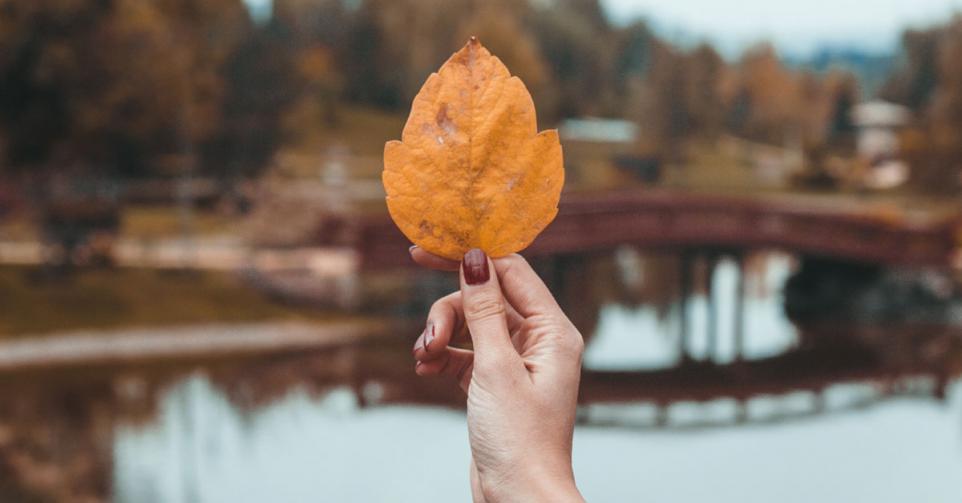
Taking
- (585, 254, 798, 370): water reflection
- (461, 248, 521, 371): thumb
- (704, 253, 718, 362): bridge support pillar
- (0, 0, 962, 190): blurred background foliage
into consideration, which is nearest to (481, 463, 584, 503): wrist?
(461, 248, 521, 371): thumb

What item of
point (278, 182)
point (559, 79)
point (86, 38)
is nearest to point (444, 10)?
point (559, 79)

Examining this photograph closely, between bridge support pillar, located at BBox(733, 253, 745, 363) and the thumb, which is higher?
the thumb

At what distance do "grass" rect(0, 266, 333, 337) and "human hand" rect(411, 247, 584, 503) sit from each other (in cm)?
2486

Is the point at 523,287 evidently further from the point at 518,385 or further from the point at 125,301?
the point at 125,301

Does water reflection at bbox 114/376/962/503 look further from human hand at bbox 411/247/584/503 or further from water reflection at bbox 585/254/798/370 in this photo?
human hand at bbox 411/247/584/503

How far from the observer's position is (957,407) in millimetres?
21406

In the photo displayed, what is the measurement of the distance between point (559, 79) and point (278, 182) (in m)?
14.7

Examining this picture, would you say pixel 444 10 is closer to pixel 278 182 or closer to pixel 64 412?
pixel 278 182

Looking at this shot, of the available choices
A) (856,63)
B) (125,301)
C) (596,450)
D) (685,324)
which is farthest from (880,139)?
(596,450)

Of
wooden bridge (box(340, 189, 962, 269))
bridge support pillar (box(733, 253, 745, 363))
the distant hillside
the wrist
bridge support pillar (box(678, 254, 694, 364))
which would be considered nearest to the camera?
the wrist

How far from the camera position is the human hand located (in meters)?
1.74

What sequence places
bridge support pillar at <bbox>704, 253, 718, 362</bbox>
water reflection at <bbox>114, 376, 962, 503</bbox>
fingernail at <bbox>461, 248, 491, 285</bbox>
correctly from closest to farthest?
fingernail at <bbox>461, 248, 491, 285</bbox>
water reflection at <bbox>114, 376, 962, 503</bbox>
bridge support pillar at <bbox>704, 253, 718, 362</bbox>

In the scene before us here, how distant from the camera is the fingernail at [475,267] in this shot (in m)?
1.81

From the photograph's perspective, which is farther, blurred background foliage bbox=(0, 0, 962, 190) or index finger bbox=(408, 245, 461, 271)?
blurred background foliage bbox=(0, 0, 962, 190)
